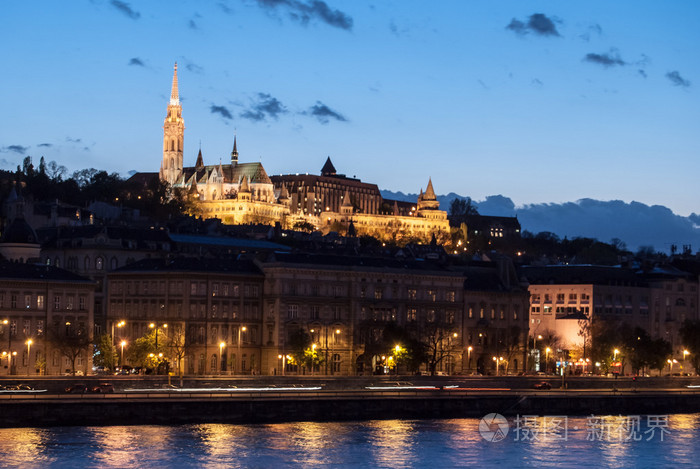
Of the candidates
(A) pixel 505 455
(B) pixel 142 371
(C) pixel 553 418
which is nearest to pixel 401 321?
(B) pixel 142 371

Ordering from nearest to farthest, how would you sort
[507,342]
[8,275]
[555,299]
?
[8,275], [507,342], [555,299]

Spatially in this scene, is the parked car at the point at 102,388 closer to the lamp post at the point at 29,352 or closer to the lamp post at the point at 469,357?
the lamp post at the point at 29,352

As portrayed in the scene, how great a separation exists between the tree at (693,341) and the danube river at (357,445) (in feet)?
162

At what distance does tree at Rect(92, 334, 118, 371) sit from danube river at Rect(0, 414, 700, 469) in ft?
89.0

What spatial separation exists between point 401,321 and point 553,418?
32007 mm

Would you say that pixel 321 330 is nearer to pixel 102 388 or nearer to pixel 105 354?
pixel 105 354

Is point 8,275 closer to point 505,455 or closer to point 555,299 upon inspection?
point 505,455

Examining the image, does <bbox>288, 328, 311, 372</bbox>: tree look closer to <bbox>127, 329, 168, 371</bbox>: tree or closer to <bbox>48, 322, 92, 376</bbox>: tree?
<bbox>127, 329, 168, 371</bbox>: tree

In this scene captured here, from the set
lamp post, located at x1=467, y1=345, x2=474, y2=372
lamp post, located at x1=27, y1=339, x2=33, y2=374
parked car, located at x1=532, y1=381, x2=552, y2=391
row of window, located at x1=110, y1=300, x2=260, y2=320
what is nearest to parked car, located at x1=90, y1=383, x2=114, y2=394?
lamp post, located at x1=27, y1=339, x2=33, y2=374

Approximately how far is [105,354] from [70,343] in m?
3.99

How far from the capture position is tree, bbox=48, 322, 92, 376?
10294cm

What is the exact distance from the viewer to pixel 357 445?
2982 inches

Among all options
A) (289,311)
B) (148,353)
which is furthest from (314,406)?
(289,311)

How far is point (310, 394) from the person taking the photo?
88938 millimetres
